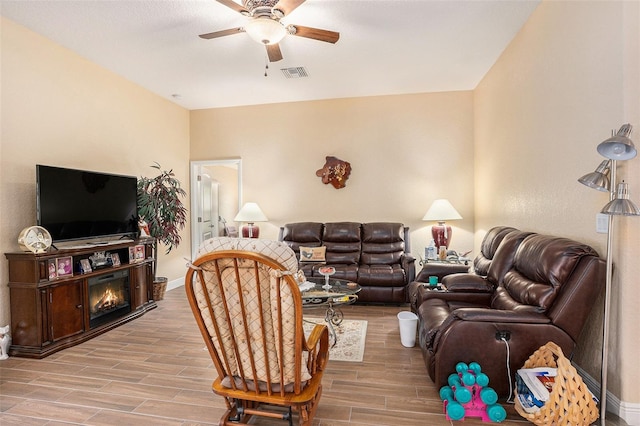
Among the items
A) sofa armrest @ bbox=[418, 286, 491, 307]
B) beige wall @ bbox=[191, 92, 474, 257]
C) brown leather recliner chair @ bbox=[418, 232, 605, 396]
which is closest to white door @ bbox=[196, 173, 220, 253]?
beige wall @ bbox=[191, 92, 474, 257]

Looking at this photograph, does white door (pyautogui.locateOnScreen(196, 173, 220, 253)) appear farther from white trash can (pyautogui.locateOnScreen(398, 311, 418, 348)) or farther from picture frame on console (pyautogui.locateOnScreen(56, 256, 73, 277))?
white trash can (pyautogui.locateOnScreen(398, 311, 418, 348))

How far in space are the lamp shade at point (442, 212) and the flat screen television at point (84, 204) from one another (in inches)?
159

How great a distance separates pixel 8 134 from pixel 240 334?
3.23 metres

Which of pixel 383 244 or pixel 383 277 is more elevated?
pixel 383 244

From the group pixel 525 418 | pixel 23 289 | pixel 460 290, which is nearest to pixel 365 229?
pixel 460 290

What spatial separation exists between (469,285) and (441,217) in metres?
1.87

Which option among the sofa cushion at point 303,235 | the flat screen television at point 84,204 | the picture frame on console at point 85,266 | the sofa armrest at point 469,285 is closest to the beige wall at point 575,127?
the sofa armrest at point 469,285

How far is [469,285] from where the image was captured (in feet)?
9.70

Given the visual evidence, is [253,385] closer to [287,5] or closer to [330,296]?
[330,296]

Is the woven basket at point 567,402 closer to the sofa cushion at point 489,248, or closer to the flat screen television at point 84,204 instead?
the sofa cushion at point 489,248

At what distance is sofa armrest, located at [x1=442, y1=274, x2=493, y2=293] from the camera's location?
293cm

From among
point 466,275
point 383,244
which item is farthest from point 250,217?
point 466,275

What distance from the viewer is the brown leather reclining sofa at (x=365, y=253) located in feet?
14.5

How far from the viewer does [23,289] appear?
119 inches
